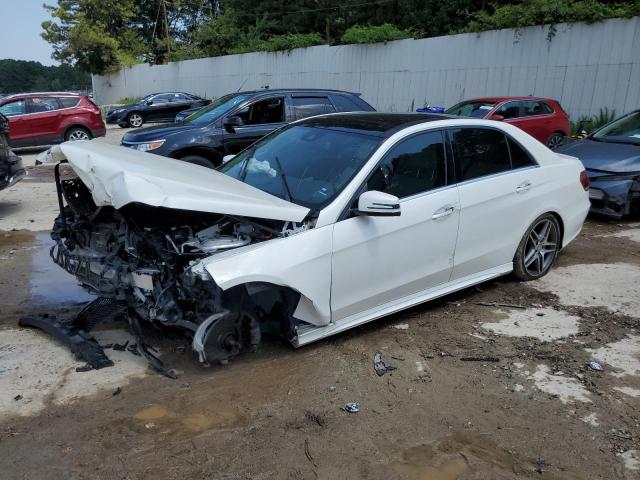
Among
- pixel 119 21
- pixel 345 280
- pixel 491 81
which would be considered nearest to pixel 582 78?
pixel 491 81

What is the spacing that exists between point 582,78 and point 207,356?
1544 centimetres

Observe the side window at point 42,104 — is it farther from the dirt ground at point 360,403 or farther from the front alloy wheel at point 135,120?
the dirt ground at point 360,403

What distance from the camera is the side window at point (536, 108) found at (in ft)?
44.9

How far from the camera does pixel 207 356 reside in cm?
377

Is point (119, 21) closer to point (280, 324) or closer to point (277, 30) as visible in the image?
point (277, 30)

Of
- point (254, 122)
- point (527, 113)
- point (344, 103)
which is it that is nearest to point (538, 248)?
point (344, 103)

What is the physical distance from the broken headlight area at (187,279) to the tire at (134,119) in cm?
2322

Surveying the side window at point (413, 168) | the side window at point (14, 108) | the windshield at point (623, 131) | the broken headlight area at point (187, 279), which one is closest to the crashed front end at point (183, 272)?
the broken headlight area at point (187, 279)

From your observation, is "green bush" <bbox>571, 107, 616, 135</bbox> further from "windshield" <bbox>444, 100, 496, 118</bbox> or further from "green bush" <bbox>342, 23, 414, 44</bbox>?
"green bush" <bbox>342, 23, 414, 44</bbox>

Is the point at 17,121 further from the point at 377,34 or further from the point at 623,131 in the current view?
the point at 623,131

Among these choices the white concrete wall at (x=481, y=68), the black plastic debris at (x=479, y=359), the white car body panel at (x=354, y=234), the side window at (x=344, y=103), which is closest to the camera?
the white car body panel at (x=354, y=234)

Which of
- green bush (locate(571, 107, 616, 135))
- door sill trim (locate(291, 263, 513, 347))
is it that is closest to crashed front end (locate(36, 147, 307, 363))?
door sill trim (locate(291, 263, 513, 347))

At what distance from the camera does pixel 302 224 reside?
13.0 ft

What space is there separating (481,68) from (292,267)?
16758mm
